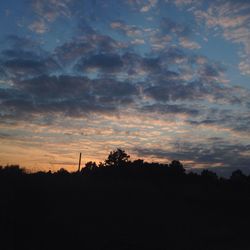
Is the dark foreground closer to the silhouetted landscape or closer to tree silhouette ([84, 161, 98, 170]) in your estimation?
the silhouetted landscape

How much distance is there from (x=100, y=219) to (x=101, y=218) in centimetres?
18

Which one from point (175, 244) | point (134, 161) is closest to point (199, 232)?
point (175, 244)

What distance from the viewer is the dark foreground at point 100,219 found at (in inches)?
554

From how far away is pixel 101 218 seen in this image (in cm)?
1802

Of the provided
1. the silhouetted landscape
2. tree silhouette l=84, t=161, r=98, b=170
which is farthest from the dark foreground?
tree silhouette l=84, t=161, r=98, b=170

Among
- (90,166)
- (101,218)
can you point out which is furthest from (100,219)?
(90,166)

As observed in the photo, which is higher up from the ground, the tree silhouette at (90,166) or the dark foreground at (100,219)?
the tree silhouette at (90,166)

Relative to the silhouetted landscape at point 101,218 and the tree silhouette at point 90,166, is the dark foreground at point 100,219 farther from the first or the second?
the tree silhouette at point 90,166

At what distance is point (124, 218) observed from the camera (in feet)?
64.1

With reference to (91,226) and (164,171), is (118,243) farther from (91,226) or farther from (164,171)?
(164,171)

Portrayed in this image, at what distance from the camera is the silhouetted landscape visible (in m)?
14.1

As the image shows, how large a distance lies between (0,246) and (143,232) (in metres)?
8.53

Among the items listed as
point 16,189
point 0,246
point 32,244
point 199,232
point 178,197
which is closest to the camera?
point 0,246

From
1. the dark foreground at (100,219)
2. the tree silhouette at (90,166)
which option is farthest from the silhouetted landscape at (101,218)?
the tree silhouette at (90,166)
